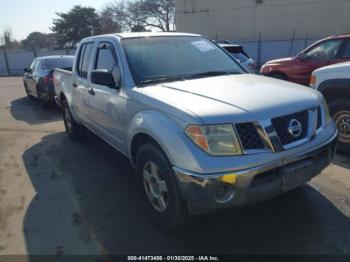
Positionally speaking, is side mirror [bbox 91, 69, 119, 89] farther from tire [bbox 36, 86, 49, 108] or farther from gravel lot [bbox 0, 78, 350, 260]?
tire [bbox 36, 86, 49, 108]

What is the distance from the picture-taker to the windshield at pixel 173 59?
3740mm

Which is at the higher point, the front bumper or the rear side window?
the rear side window

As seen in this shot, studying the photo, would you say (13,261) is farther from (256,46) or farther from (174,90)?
(256,46)

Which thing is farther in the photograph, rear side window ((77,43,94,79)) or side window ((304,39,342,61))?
side window ((304,39,342,61))

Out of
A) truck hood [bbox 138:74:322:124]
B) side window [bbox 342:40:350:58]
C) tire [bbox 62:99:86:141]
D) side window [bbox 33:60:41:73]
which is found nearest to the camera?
truck hood [bbox 138:74:322:124]

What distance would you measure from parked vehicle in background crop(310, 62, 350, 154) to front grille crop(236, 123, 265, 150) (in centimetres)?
282

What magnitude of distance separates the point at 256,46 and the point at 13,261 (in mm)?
21552

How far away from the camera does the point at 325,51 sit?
25.9 ft

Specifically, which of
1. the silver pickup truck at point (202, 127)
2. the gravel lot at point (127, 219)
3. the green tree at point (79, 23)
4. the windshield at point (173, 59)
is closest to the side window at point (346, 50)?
the gravel lot at point (127, 219)

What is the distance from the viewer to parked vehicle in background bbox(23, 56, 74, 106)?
10.2 metres

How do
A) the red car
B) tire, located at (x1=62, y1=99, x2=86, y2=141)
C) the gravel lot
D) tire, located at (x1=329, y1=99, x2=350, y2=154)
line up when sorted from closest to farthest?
the gravel lot
tire, located at (x1=329, y1=99, x2=350, y2=154)
tire, located at (x1=62, y1=99, x2=86, y2=141)
the red car

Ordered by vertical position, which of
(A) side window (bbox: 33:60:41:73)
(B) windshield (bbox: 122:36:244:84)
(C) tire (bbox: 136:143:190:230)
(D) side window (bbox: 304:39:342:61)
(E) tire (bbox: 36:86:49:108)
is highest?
(B) windshield (bbox: 122:36:244:84)

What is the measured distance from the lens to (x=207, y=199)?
2.61m

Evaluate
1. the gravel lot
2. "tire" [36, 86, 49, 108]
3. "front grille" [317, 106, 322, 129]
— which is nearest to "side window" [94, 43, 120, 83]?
the gravel lot
